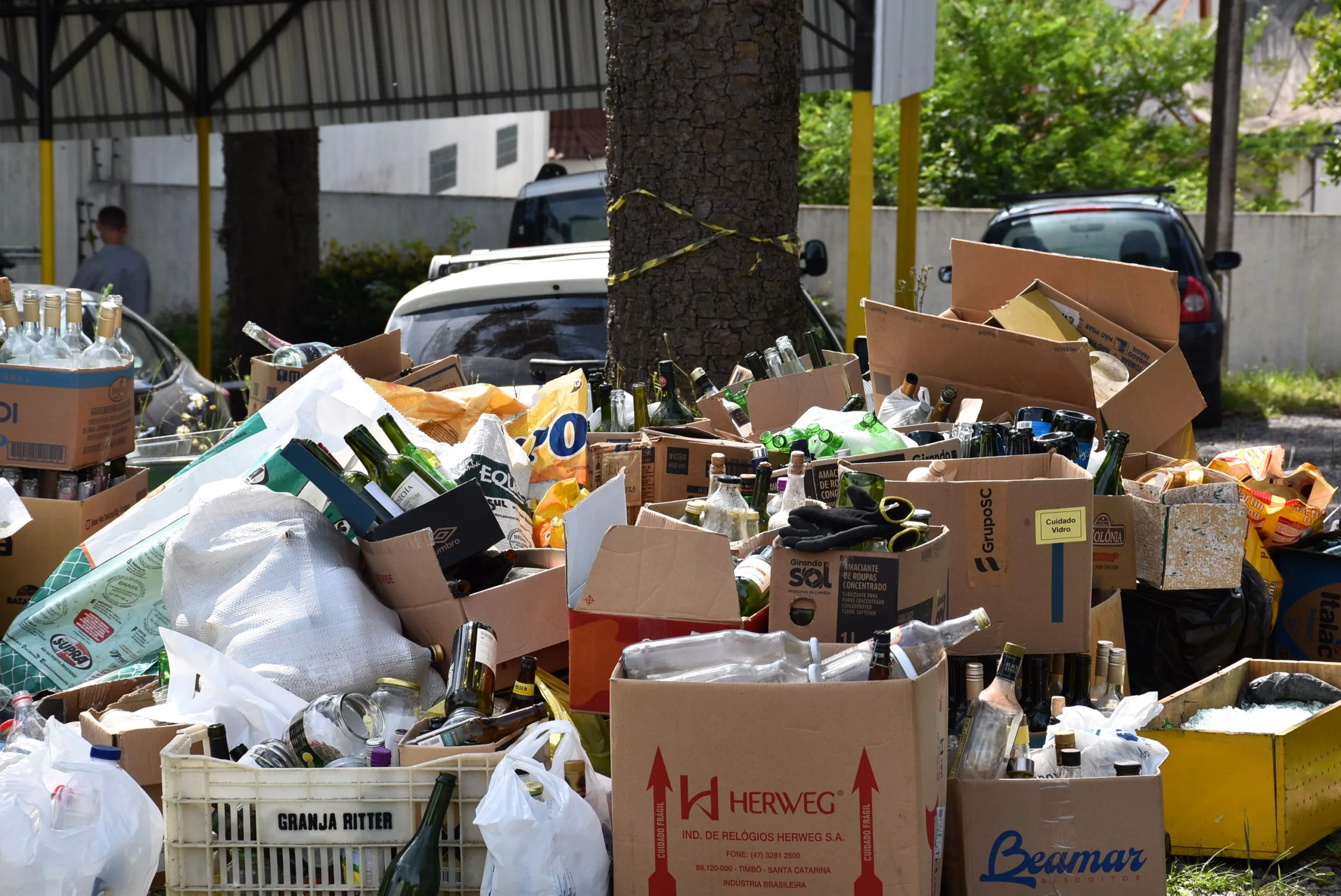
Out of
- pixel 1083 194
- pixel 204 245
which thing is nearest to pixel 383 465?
pixel 1083 194

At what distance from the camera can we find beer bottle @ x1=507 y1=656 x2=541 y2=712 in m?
2.68

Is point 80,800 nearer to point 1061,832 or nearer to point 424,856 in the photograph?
point 424,856

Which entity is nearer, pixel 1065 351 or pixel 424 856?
pixel 424 856

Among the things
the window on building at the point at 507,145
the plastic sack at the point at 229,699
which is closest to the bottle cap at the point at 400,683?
the plastic sack at the point at 229,699

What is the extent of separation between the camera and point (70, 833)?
219cm

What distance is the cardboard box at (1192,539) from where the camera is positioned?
3.23m

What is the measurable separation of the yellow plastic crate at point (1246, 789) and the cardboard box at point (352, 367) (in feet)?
8.88

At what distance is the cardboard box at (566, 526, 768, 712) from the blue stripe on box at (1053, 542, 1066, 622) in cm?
72

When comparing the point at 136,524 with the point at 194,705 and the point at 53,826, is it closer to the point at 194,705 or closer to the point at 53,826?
the point at 194,705

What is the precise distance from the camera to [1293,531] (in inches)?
150

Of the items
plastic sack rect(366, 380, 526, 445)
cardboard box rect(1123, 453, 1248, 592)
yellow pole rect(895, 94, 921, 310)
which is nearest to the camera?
cardboard box rect(1123, 453, 1248, 592)

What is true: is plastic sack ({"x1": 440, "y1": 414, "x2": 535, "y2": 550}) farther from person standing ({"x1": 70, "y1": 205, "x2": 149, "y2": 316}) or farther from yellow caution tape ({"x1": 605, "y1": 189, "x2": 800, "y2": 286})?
person standing ({"x1": 70, "y1": 205, "x2": 149, "y2": 316})

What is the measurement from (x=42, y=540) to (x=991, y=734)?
267cm

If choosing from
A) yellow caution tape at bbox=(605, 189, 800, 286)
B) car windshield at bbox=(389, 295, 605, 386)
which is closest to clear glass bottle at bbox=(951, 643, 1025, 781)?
yellow caution tape at bbox=(605, 189, 800, 286)
